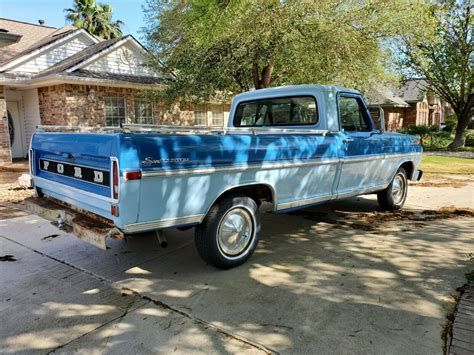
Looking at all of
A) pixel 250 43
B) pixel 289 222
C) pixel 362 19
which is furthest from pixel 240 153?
pixel 362 19

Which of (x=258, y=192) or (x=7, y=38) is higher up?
(x=7, y=38)

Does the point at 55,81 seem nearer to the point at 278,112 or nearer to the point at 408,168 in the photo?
the point at 278,112

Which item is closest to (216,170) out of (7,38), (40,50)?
(7,38)

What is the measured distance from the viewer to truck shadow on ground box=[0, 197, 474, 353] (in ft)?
10.1

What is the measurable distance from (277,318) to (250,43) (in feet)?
32.9

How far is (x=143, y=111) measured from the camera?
16500mm

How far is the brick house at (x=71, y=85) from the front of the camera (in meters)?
13.8

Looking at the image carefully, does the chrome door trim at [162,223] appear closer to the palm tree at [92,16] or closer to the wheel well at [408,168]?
the wheel well at [408,168]

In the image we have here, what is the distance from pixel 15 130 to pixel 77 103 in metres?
3.42

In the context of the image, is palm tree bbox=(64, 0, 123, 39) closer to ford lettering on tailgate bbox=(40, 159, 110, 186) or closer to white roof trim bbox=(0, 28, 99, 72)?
white roof trim bbox=(0, 28, 99, 72)

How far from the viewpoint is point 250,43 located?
11953 millimetres

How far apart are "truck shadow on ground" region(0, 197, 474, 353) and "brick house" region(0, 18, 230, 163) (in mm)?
9204

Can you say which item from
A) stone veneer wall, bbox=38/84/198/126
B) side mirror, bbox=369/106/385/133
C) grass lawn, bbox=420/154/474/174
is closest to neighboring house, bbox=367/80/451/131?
grass lawn, bbox=420/154/474/174

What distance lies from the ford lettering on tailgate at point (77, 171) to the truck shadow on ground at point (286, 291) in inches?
43.3
